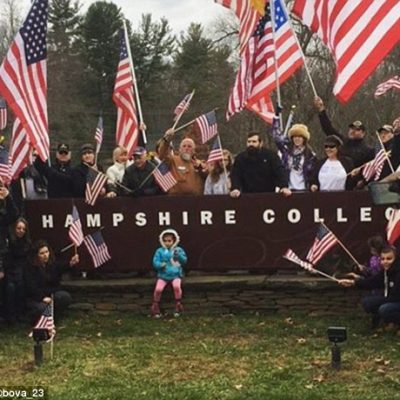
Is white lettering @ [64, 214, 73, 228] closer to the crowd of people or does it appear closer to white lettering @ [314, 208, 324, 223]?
the crowd of people

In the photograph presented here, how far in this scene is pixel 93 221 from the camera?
1055cm

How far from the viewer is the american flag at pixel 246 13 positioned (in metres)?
11.2

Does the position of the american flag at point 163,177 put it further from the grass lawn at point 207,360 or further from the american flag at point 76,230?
the grass lawn at point 207,360

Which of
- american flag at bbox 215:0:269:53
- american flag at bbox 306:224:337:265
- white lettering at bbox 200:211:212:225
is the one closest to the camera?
american flag at bbox 306:224:337:265

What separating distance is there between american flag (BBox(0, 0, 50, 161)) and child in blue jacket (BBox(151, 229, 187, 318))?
1.88m

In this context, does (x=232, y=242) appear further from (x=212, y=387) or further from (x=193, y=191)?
(x=212, y=387)

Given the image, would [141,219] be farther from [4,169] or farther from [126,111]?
[126,111]

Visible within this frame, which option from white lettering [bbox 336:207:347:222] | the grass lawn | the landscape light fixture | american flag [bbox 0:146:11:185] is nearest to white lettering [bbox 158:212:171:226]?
the grass lawn

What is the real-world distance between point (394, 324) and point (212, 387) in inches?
106

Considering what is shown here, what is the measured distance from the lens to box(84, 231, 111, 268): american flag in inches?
407

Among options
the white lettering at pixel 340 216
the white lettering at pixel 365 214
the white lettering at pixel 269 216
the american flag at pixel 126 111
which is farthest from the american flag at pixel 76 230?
the white lettering at pixel 365 214

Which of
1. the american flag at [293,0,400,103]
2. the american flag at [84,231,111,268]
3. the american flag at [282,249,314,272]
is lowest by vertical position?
the american flag at [282,249,314,272]

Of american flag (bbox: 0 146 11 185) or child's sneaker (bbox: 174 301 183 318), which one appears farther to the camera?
child's sneaker (bbox: 174 301 183 318)

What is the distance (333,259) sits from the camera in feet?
32.9
